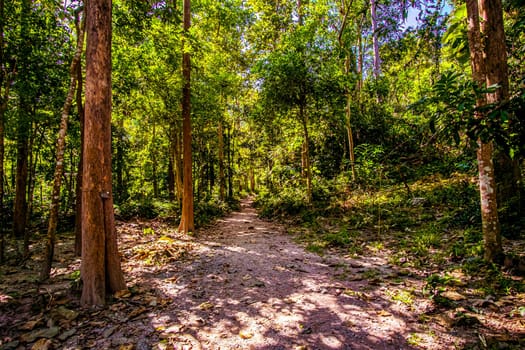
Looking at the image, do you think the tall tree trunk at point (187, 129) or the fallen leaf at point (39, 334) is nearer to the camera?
the fallen leaf at point (39, 334)

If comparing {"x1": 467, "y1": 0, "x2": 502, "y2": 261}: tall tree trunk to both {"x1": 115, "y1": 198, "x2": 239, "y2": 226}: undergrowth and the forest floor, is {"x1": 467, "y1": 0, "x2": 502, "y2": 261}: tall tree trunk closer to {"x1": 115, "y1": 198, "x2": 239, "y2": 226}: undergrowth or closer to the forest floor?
the forest floor

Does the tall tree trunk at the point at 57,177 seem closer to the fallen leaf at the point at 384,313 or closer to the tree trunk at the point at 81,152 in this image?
the tree trunk at the point at 81,152

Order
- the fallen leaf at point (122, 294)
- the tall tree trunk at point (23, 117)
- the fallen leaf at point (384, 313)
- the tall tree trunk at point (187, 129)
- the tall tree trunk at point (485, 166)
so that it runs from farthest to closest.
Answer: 1. the tall tree trunk at point (187, 129)
2. the tall tree trunk at point (23, 117)
3. the fallen leaf at point (122, 294)
4. the tall tree trunk at point (485, 166)
5. the fallen leaf at point (384, 313)

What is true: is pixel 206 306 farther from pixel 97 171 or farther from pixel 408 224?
pixel 408 224

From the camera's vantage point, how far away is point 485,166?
437 cm

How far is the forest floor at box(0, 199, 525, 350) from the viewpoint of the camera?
10.3 feet

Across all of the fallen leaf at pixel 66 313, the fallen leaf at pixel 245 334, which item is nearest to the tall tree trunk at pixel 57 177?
the fallen leaf at pixel 66 313

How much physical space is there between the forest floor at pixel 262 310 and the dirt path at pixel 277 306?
0.05ft

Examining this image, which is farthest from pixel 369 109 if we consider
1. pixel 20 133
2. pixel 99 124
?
pixel 20 133

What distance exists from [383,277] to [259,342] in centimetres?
280

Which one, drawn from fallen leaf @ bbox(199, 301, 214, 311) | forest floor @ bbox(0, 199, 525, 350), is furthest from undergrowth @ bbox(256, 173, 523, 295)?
fallen leaf @ bbox(199, 301, 214, 311)

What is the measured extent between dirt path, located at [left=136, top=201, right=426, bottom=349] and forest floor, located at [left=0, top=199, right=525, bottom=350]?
1 centimetres

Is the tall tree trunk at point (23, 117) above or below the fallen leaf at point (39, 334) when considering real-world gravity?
above

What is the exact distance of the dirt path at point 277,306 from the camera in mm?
3186
